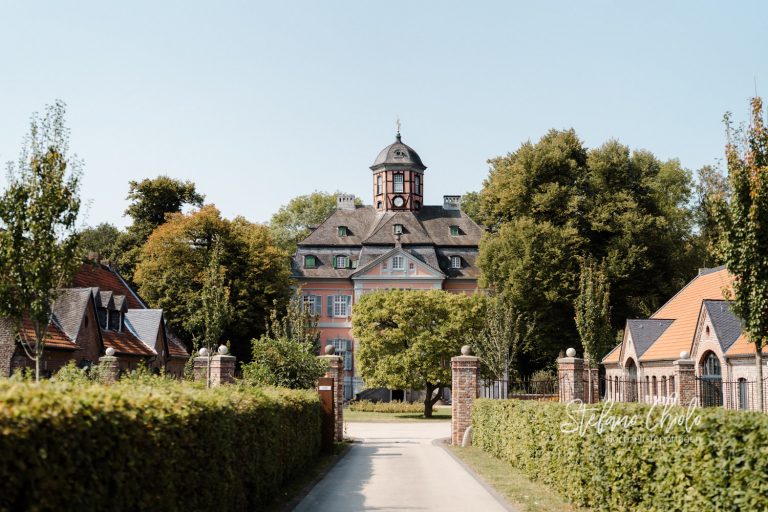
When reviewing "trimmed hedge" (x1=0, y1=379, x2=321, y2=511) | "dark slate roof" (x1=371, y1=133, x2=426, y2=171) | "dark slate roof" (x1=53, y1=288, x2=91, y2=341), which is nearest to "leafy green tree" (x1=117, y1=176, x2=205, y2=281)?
"dark slate roof" (x1=371, y1=133, x2=426, y2=171)

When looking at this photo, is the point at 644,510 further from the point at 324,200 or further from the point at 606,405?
the point at 324,200

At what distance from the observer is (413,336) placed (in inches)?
1820

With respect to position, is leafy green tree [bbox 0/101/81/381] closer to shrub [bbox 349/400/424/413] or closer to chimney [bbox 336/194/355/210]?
shrub [bbox 349/400/424/413]

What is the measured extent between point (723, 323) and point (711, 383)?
3.02 m

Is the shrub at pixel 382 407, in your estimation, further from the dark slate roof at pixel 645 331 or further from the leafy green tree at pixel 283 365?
the leafy green tree at pixel 283 365

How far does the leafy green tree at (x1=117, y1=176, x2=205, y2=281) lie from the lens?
60250 mm

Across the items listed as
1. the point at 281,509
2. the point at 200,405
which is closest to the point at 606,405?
the point at 281,509

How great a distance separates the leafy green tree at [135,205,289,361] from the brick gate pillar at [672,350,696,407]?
3089 cm

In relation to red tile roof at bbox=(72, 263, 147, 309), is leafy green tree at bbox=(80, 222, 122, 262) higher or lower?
higher

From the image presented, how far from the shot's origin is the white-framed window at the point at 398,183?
73562 millimetres

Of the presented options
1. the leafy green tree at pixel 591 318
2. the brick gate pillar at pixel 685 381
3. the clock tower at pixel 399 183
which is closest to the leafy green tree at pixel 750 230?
the brick gate pillar at pixel 685 381

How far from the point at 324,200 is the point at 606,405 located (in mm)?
78473

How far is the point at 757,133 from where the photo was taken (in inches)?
870

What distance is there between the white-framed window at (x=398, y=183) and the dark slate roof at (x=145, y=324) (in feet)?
113
